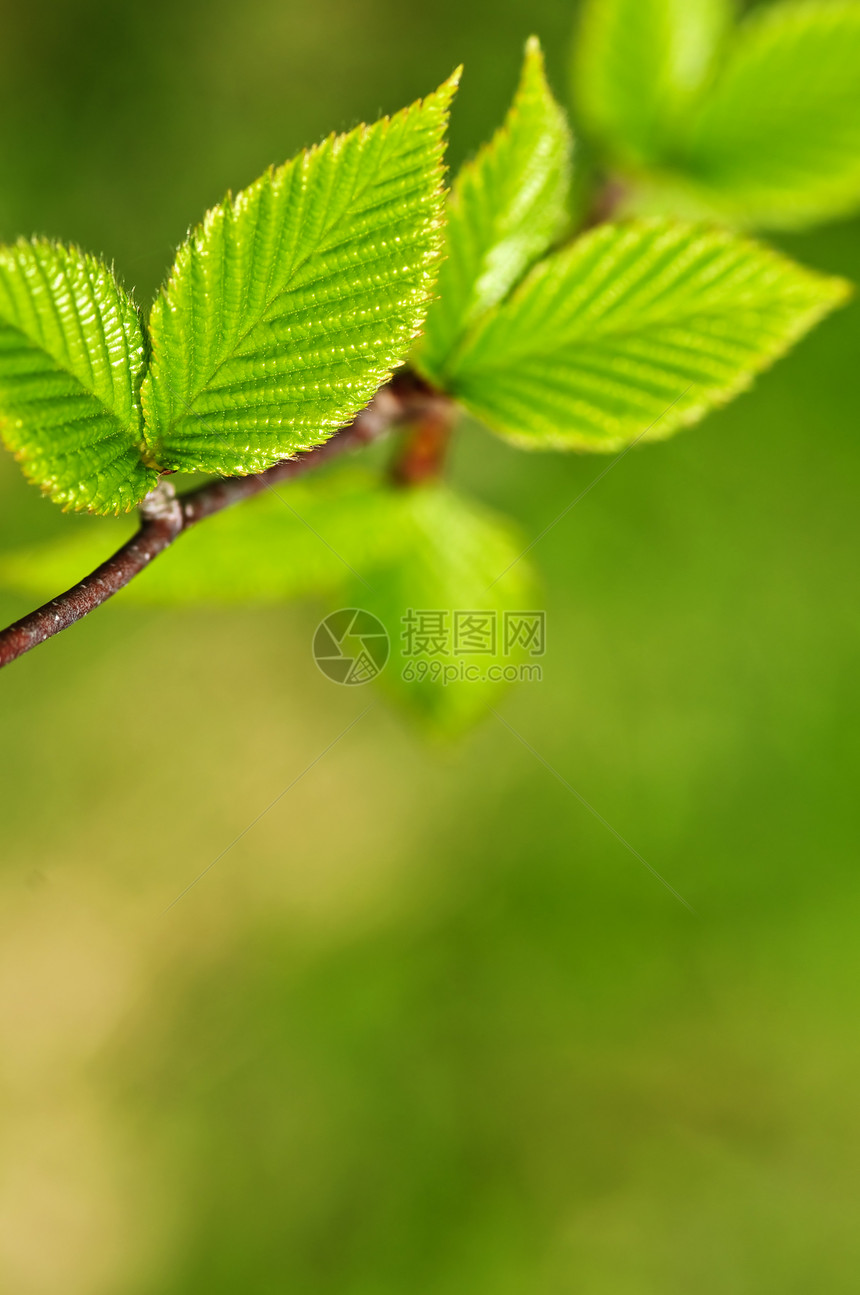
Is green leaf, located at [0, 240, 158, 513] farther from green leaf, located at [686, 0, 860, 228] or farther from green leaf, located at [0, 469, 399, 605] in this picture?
green leaf, located at [686, 0, 860, 228]

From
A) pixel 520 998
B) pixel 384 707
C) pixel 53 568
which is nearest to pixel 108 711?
pixel 384 707

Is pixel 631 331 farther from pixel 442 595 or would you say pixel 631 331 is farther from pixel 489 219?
pixel 442 595

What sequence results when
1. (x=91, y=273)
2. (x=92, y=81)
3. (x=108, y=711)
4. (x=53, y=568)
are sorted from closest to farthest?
(x=91, y=273) → (x=53, y=568) → (x=92, y=81) → (x=108, y=711)

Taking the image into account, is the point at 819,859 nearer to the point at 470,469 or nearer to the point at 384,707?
the point at 384,707

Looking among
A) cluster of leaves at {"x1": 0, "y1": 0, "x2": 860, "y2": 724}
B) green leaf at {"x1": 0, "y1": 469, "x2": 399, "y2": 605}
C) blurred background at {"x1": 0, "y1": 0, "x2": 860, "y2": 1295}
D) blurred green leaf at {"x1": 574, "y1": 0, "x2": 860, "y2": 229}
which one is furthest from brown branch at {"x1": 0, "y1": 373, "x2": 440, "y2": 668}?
blurred background at {"x1": 0, "y1": 0, "x2": 860, "y2": 1295}

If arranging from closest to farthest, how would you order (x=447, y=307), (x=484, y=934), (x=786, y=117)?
(x=447, y=307) < (x=786, y=117) < (x=484, y=934)

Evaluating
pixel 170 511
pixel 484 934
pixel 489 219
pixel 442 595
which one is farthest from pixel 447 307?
pixel 484 934
